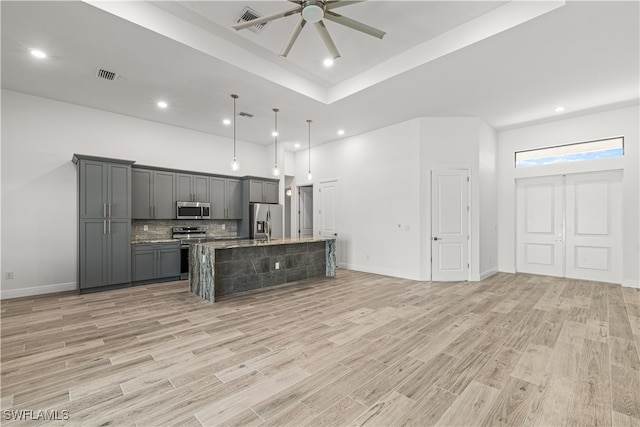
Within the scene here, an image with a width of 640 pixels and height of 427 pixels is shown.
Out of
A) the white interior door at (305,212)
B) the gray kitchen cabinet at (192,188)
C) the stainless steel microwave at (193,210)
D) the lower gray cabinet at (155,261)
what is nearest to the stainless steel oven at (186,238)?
the lower gray cabinet at (155,261)

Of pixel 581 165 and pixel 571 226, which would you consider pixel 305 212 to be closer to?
pixel 571 226

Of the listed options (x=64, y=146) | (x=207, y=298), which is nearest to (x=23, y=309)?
(x=207, y=298)

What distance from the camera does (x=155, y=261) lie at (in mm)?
5797

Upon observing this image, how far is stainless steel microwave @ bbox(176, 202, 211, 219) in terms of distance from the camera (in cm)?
643

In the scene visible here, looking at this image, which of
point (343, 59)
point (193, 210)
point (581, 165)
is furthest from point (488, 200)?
point (193, 210)

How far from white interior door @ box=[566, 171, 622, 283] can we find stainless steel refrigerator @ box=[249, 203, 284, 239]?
6.61m

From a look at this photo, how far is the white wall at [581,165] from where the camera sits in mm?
5348

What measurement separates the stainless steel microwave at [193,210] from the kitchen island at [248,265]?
1668 millimetres

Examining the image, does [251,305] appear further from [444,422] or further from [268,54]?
[268,54]

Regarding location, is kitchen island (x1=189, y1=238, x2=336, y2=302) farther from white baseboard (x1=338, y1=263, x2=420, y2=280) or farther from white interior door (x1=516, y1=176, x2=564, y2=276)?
white interior door (x1=516, y1=176, x2=564, y2=276)

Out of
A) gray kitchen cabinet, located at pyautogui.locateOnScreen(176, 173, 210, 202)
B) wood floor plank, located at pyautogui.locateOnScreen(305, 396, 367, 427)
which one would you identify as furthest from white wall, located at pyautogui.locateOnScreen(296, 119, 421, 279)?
wood floor plank, located at pyautogui.locateOnScreen(305, 396, 367, 427)

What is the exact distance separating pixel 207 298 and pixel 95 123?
164 inches

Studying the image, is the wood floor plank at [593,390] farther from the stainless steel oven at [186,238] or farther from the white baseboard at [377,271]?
the stainless steel oven at [186,238]

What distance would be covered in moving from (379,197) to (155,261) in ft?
16.3
